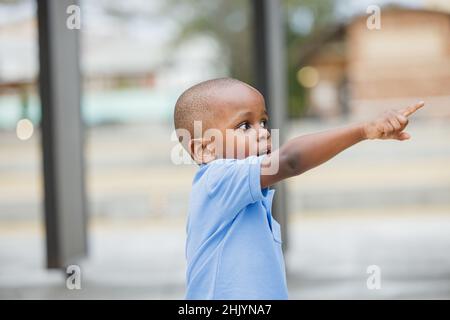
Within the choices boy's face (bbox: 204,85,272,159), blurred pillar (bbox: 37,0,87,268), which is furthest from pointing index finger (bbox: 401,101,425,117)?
blurred pillar (bbox: 37,0,87,268)

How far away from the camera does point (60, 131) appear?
509 centimetres

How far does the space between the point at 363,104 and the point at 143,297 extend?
19.3m

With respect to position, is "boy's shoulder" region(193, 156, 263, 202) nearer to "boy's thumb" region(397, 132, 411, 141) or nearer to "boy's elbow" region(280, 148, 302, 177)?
"boy's elbow" region(280, 148, 302, 177)

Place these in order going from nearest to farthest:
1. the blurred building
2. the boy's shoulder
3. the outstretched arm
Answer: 1. the outstretched arm
2. the boy's shoulder
3. the blurred building

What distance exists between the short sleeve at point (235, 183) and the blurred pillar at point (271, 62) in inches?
141

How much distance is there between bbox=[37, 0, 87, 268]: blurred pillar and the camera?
195 inches

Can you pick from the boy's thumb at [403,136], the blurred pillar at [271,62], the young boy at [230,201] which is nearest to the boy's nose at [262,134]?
the young boy at [230,201]

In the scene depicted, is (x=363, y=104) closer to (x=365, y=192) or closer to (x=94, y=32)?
(x=94, y=32)

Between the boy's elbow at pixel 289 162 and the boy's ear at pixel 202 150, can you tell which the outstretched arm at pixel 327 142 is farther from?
the boy's ear at pixel 202 150

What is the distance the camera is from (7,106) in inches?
899

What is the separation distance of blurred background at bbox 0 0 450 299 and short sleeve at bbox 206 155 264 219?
3152 millimetres

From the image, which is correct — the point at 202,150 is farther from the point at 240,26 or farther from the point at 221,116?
the point at 240,26

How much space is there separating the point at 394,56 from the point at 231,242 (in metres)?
23.9

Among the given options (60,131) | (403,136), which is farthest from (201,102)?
(60,131)
